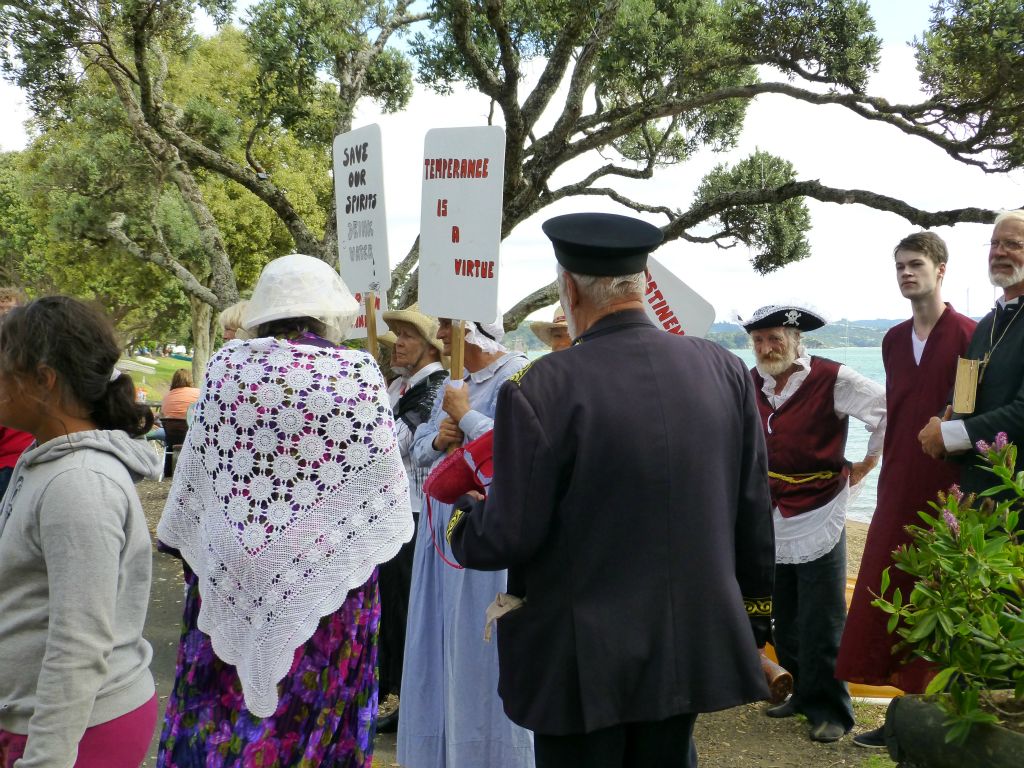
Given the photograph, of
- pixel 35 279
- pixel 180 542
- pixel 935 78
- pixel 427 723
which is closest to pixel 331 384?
pixel 180 542

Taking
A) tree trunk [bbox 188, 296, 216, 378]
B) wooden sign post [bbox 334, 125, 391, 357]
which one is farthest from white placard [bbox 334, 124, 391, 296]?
tree trunk [bbox 188, 296, 216, 378]

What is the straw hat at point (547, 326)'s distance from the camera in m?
5.56

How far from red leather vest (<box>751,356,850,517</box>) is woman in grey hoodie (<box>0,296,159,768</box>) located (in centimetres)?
336

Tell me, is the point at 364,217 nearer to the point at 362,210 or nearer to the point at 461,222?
the point at 362,210

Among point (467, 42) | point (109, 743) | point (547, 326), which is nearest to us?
point (109, 743)

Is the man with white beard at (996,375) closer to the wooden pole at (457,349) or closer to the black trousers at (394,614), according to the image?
the wooden pole at (457,349)

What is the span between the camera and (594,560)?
7.03ft

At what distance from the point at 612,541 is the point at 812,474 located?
2.97m

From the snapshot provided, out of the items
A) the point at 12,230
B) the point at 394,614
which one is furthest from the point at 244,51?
the point at 12,230

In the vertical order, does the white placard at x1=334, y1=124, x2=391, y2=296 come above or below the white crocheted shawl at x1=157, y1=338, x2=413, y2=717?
above

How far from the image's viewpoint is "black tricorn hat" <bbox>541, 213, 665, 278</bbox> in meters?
2.24

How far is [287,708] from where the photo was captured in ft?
8.34

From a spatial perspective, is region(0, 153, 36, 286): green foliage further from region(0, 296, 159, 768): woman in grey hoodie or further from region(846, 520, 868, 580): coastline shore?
region(0, 296, 159, 768): woman in grey hoodie

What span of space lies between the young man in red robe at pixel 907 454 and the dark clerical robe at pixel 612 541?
2281 millimetres
